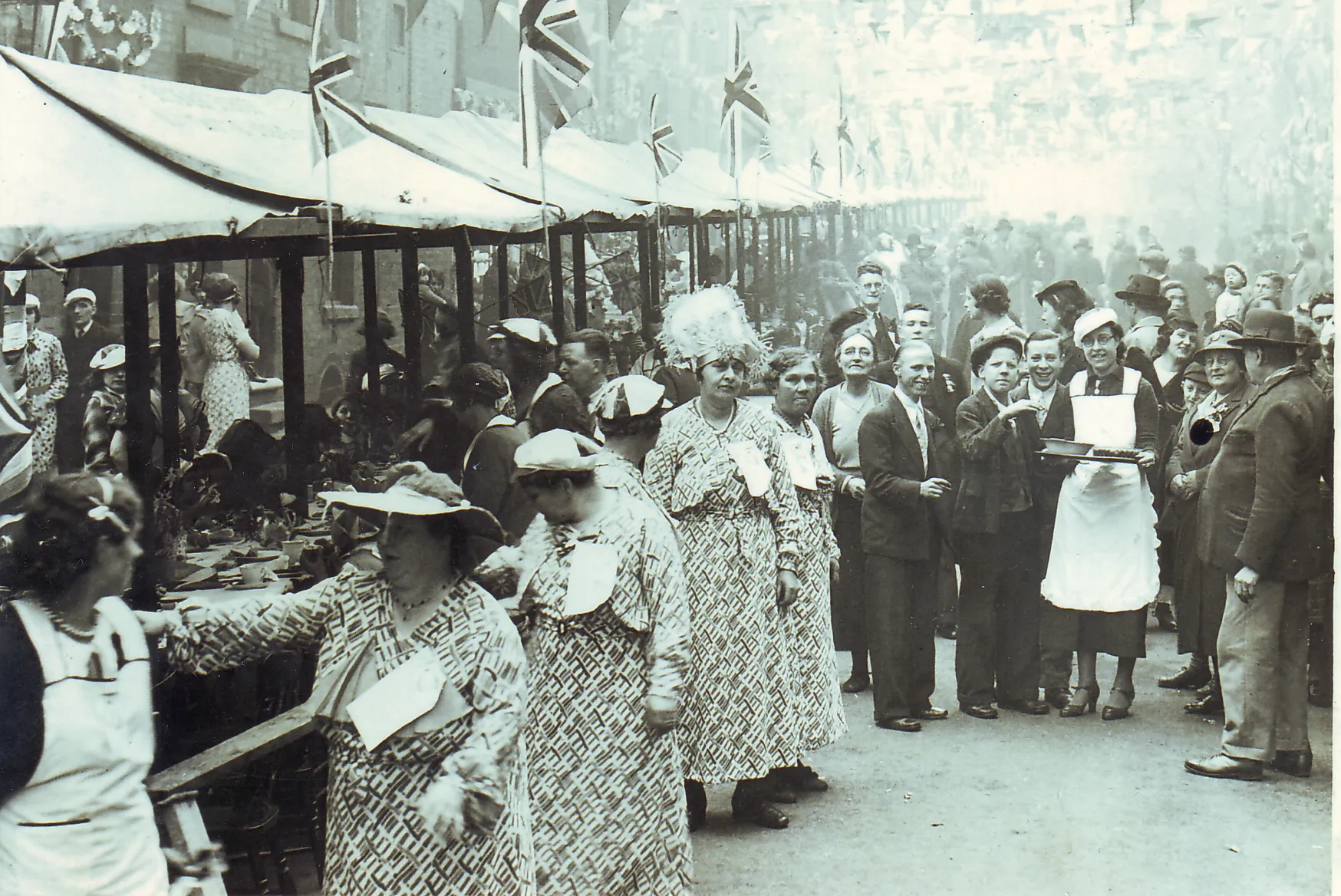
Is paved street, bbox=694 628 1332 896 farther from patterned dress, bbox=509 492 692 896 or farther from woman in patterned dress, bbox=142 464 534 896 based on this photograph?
woman in patterned dress, bbox=142 464 534 896

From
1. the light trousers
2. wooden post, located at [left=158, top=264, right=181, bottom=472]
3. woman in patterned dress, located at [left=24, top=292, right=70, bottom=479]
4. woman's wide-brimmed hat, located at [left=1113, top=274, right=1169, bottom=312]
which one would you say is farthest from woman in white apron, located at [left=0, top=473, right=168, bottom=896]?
woman's wide-brimmed hat, located at [left=1113, top=274, right=1169, bottom=312]

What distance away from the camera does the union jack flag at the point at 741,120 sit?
8930mm

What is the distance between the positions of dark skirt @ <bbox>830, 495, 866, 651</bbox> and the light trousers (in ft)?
6.60

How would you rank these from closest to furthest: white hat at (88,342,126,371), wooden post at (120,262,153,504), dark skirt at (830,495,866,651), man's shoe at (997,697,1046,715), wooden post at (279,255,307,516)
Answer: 1. wooden post at (120,262,153,504)
2. wooden post at (279,255,307,516)
3. man's shoe at (997,697,1046,715)
4. dark skirt at (830,495,866,651)
5. white hat at (88,342,126,371)

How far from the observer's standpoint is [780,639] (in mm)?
5289

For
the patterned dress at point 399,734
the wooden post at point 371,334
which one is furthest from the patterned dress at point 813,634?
the wooden post at point 371,334

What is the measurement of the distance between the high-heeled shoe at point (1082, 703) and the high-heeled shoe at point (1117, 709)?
6cm

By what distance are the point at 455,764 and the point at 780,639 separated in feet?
8.27

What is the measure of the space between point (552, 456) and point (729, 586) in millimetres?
1461

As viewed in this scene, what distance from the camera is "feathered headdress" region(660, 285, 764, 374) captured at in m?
5.29

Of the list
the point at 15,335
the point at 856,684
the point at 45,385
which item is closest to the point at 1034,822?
the point at 856,684

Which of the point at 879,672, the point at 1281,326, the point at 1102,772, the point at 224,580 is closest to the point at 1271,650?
the point at 1102,772

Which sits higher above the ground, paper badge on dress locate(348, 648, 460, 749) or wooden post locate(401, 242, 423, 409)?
wooden post locate(401, 242, 423, 409)

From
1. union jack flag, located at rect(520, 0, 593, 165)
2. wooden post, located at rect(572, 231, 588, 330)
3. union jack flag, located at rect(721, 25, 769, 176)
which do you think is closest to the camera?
union jack flag, located at rect(520, 0, 593, 165)
